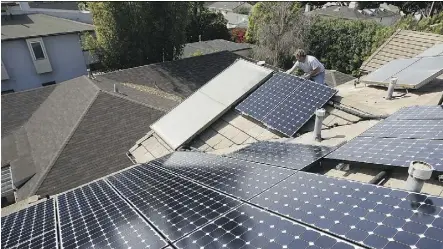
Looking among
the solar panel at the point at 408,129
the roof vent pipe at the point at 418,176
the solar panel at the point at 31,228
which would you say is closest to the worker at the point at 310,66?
the solar panel at the point at 408,129

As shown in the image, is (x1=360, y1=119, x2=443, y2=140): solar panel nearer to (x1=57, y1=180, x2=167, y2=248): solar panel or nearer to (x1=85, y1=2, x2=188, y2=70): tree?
(x1=57, y1=180, x2=167, y2=248): solar panel

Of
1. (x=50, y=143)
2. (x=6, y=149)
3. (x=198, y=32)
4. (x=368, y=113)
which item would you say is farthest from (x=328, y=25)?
(x=6, y=149)

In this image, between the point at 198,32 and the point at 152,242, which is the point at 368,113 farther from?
the point at 198,32

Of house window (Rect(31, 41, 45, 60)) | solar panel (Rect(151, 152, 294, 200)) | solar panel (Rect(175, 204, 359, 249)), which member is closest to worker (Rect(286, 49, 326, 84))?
solar panel (Rect(151, 152, 294, 200))

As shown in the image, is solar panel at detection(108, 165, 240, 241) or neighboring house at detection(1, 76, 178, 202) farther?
neighboring house at detection(1, 76, 178, 202)

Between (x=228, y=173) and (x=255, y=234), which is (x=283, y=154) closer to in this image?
(x=228, y=173)

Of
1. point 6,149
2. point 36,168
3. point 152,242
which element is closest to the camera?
point 152,242

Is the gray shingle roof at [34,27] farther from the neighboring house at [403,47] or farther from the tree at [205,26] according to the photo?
the neighboring house at [403,47]
